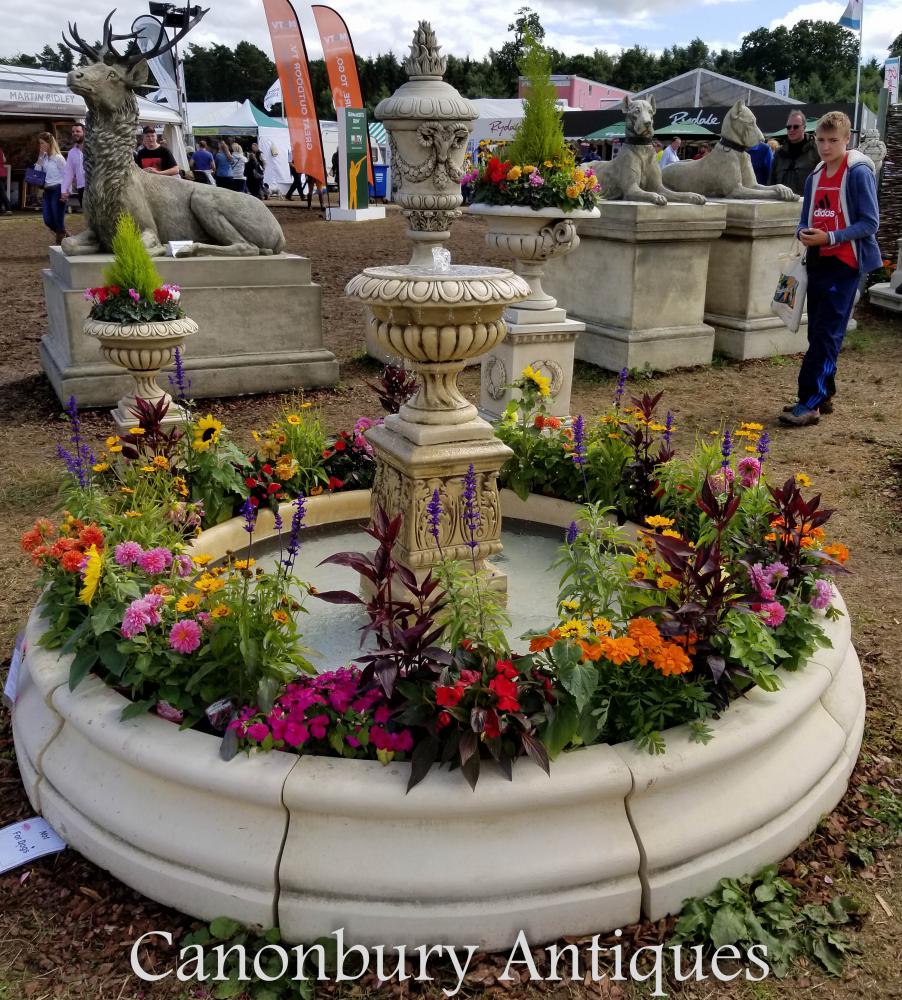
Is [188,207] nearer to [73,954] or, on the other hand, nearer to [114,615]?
[114,615]

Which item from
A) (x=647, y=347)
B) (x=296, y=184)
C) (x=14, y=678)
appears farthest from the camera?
(x=296, y=184)

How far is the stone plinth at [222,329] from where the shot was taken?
727cm

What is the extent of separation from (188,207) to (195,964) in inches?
258

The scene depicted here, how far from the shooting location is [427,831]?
251 cm

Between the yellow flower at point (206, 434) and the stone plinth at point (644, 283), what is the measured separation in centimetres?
510

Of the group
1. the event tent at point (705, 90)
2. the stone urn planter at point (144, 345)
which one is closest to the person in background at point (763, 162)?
the stone urn planter at point (144, 345)

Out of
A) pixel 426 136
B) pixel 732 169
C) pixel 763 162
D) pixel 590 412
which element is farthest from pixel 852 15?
pixel 590 412

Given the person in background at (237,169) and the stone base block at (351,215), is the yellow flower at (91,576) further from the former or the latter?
the person in background at (237,169)

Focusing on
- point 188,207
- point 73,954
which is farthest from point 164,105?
point 73,954

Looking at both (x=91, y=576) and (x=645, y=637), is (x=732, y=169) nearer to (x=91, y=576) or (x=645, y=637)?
(x=645, y=637)

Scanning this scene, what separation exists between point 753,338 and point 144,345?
626 centimetres

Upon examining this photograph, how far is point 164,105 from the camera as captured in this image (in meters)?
23.5

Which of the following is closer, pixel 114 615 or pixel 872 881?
pixel 872 881

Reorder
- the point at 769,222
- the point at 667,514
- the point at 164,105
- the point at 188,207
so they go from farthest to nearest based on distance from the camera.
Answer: the point at 164,105
the point at 769,222
the point at 188,207
the point at 667,514
